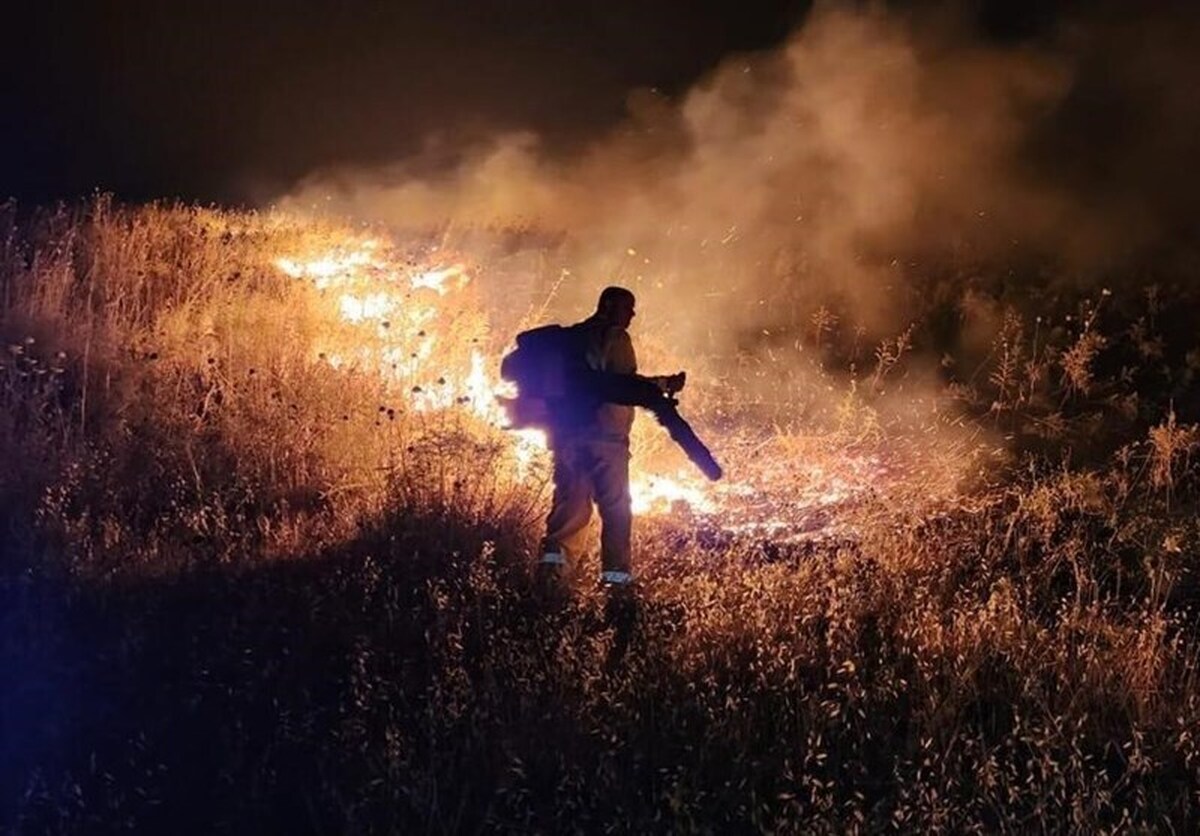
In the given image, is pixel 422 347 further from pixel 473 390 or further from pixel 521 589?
pixel 521 589

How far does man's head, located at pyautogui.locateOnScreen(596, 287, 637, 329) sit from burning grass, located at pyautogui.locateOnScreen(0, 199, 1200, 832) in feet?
3.80

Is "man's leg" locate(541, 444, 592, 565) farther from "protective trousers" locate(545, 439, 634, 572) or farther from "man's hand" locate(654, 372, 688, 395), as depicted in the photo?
"man's hand" locate(654, 372, 688, 395)

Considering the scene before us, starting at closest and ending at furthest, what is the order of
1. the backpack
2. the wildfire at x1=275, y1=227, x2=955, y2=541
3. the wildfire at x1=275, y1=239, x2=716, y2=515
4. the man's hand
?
the man's hand → the backpack → the wildfire at x1=275, y1=227, x2=955, y2=541 → the wildfire at x1=275, y1=239, x2=716, y2=515

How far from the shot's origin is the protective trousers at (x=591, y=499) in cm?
A: 516

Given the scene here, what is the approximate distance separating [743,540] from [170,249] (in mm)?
5705

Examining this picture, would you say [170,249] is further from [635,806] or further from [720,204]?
[635,806]

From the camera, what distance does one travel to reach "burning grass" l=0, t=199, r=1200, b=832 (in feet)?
11.1

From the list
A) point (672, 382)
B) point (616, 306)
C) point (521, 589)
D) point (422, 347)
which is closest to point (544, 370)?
point (616, 306)

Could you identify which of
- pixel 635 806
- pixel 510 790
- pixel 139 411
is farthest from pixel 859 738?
pixel 139 411

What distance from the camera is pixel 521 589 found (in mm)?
4934

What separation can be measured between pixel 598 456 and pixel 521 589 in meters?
0.69

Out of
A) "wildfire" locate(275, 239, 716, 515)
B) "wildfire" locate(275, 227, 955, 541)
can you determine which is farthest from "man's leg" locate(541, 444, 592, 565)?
"wildfire" locate(275, 227, 955, 541)

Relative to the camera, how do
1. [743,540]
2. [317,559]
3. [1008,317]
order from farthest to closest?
A: [1008,317] → [743,540] → [317,559]

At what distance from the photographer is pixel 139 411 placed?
6.76 metres
